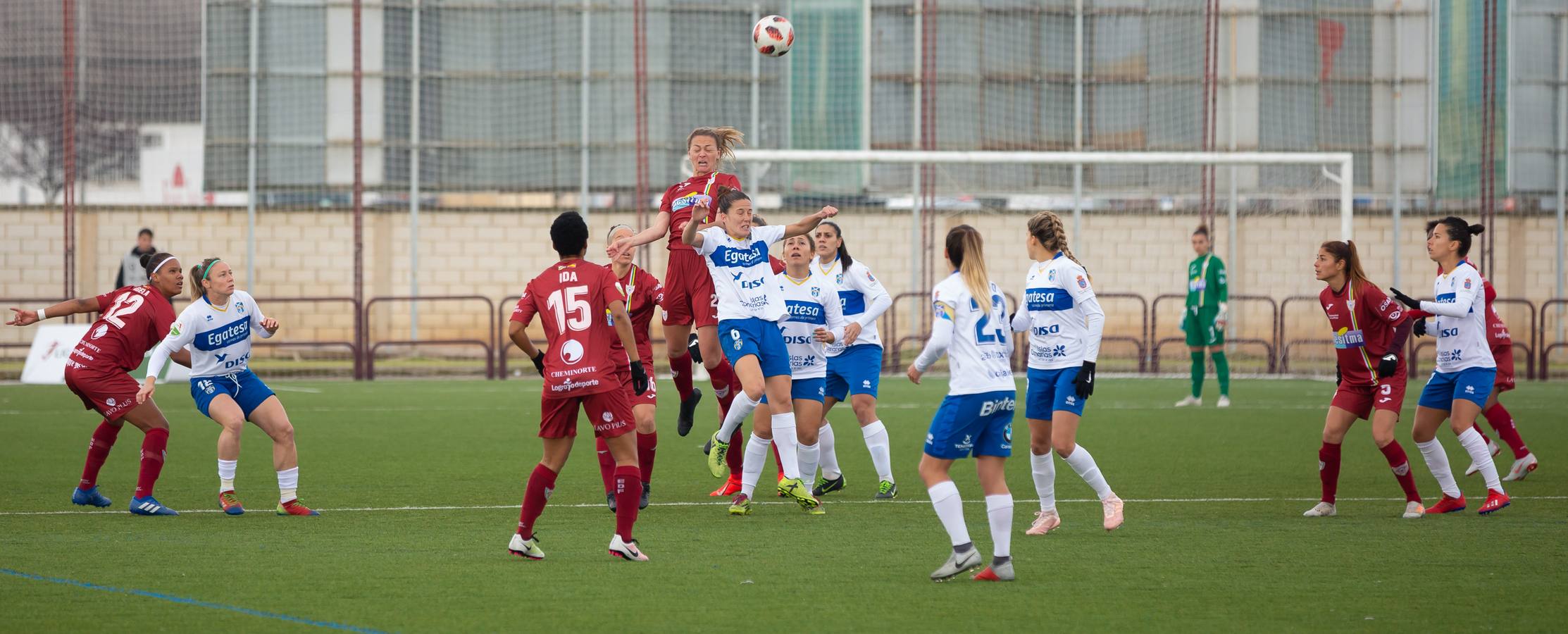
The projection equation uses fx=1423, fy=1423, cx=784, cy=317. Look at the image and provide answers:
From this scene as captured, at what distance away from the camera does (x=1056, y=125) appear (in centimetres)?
2819

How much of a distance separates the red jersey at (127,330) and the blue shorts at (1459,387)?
818cm

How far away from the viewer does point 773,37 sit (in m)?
12.6

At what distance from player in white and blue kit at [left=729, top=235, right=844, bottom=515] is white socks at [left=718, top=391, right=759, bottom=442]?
14 centimetres

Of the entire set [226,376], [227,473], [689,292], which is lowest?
[227,473]

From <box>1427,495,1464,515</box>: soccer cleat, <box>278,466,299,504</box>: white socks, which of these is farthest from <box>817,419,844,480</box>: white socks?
<box>1427,495,1464,515</box>: soccer cleat

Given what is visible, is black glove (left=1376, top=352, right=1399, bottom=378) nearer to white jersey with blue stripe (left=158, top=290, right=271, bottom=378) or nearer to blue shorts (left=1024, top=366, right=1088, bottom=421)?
blue shorts (left=1024, top=366, right=1088, bottom=421)

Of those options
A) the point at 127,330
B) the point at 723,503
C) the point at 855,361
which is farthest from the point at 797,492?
the point at 127,330

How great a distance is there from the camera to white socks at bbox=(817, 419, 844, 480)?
32.2 feet

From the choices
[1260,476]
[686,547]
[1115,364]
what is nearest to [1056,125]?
[1115,364]

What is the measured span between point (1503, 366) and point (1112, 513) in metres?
4.37

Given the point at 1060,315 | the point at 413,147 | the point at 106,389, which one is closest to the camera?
the point at 1060,315

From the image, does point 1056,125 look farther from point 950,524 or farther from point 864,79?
point 950,524

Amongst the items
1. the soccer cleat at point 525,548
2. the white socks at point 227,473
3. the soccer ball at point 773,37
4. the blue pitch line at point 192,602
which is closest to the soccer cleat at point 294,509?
the white socks at point 227,473

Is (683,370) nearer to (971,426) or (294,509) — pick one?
(294,509)
